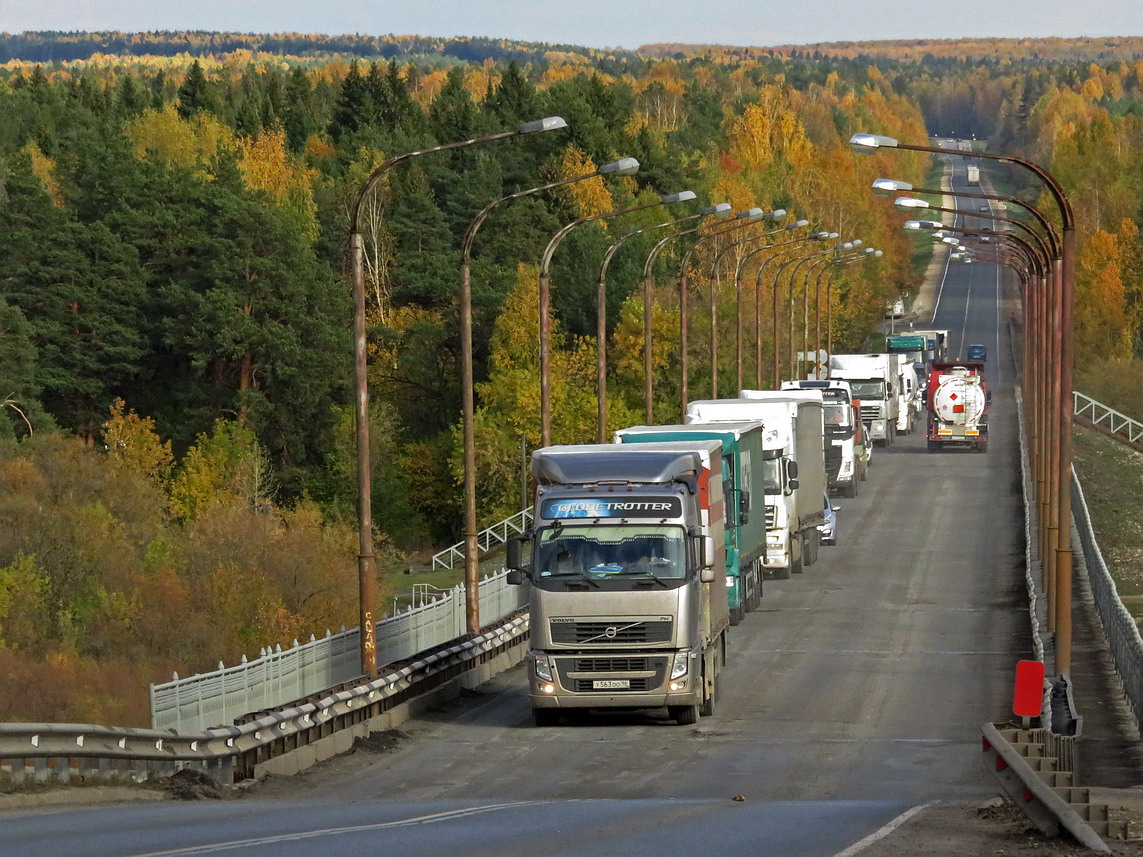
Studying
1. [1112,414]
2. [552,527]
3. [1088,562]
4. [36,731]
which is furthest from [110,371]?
[36,731]

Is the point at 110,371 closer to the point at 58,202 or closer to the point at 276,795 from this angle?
the point at 58,202

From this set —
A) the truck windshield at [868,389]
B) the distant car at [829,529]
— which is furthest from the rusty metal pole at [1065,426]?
the truck windshield at [868,389]

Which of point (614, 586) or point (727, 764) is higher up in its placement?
point (614, 586)

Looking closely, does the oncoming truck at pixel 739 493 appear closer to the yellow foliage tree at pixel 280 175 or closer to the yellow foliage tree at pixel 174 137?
the yellow foliage tree at pixel 280 175

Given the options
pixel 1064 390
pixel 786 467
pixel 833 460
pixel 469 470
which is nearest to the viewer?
pixel 1064 390

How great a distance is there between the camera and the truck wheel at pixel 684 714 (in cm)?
2611

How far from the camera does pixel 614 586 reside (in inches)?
983

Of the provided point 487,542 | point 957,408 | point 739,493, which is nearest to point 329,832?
point 739,493

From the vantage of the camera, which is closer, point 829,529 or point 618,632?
point 618,632

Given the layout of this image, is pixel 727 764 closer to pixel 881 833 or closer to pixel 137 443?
pixel 881 833

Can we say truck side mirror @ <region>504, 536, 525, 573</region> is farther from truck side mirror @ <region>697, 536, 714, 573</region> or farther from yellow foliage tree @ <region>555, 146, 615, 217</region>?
yellow foliage tree @ <region>555, 146, 615, 217</region>

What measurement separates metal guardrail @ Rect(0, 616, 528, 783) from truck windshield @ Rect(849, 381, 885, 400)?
53.4 m

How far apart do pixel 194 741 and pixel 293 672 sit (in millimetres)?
4369

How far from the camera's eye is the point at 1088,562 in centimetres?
4541
